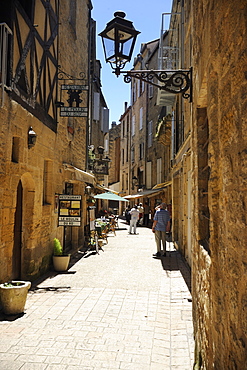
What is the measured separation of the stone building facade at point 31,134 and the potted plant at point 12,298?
548 millimetres

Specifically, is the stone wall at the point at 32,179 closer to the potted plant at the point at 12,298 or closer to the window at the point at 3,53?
the window at the point at 3,53

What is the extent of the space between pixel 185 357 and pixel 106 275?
4.31 meters

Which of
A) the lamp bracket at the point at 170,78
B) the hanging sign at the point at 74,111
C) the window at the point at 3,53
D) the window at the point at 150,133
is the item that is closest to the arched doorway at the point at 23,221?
the window at the point at 3,53

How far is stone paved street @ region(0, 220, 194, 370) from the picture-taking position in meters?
3.74

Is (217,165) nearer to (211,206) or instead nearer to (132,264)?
(211,206)

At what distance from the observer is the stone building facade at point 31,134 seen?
575cm

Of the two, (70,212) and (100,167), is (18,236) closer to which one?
(70,212)

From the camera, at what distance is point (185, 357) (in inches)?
151

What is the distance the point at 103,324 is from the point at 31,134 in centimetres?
377

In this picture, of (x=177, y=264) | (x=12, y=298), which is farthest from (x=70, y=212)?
(x=12, y=298)

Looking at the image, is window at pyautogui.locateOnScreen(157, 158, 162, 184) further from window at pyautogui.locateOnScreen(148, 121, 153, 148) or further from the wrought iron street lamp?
the wrought iron street lamp

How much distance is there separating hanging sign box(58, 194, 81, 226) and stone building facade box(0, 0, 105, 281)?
349 millimetres

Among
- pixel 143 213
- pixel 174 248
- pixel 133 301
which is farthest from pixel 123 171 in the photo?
pixel 133 301

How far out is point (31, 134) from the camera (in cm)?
670
